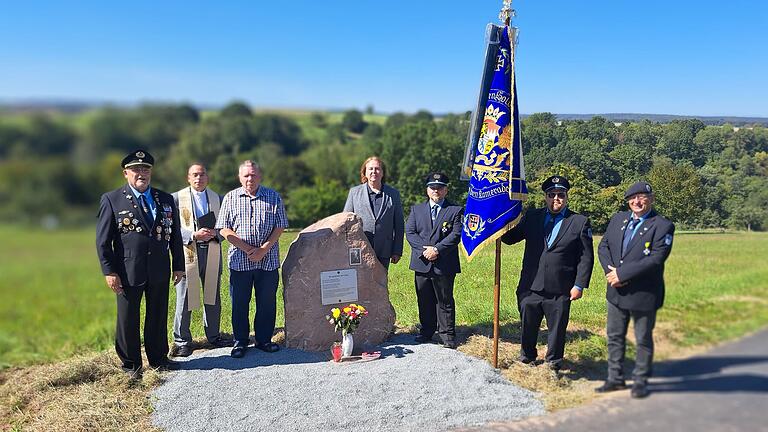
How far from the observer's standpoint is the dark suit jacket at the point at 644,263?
441cm

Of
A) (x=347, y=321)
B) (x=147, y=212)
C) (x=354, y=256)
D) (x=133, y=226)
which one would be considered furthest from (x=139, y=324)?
(x=354, y=256)

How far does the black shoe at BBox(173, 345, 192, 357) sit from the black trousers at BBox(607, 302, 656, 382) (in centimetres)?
474

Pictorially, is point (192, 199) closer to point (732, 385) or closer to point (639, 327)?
point (639, 327)

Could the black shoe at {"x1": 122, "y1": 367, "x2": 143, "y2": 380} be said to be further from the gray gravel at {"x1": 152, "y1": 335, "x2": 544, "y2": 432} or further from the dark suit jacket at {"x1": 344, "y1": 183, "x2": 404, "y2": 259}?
the dark suit jacket at {"x1": 344, "y1": 183, "x2": 404, "y2": 259}

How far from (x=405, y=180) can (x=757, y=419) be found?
16.3 metres

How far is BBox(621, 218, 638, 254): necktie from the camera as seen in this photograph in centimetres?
456

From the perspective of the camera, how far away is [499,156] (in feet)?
18.0

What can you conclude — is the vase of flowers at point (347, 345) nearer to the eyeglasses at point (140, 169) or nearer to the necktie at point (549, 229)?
the necktie at point (549, 229)

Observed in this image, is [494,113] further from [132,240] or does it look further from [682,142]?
[132,240]

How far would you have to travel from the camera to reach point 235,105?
5.16ft

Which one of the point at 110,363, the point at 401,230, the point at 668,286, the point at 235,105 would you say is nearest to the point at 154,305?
the point at 110,363

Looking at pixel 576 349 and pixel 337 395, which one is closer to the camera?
pixel 337 395

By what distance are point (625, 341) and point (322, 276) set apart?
341 centimetres

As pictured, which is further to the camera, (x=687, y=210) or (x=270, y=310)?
(x=270, y=310)
